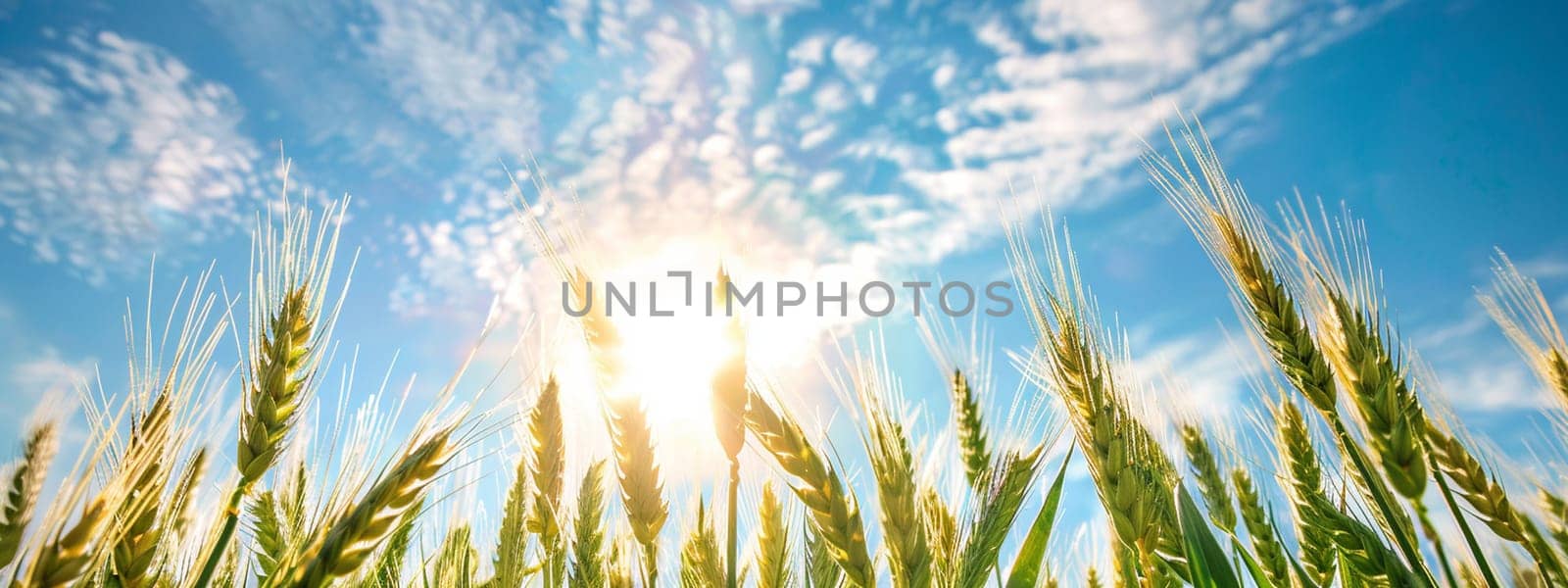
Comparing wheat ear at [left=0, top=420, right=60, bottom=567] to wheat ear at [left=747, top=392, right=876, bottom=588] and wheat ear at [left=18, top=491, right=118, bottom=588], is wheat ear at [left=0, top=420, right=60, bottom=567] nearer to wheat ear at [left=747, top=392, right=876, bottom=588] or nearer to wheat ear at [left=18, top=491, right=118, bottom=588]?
wheat ear at [left=18, top=491, right=118, bottom=588]

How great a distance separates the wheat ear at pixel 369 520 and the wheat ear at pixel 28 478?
52.2 inches

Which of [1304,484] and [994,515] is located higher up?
[1304,484]

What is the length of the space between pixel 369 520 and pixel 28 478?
2.21 metres

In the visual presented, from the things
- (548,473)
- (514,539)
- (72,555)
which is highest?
(548,473)

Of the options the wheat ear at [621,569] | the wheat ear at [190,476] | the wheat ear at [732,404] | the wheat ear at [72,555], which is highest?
the wheat ear at [732,404]

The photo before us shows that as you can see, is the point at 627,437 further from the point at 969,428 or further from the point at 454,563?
the point at 969,428

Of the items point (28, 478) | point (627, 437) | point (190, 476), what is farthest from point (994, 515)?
point (28, 478)

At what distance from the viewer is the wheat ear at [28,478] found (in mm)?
2111

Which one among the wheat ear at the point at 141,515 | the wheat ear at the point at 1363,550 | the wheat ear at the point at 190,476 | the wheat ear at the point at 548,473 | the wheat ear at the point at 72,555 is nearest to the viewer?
the wheat ear at the point at 72,555

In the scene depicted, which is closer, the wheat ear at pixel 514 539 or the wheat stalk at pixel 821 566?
the wheat stalk at pixel 821 566

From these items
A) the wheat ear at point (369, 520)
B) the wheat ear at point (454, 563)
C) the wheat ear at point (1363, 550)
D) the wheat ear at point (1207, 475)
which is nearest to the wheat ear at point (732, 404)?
the wheat ear at point (369, 520)

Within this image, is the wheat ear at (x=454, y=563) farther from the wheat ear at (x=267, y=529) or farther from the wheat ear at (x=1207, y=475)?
the wheat ear at (x=1207, y=475)

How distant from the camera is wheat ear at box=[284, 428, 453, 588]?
1.15 m

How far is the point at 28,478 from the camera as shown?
2.52m
